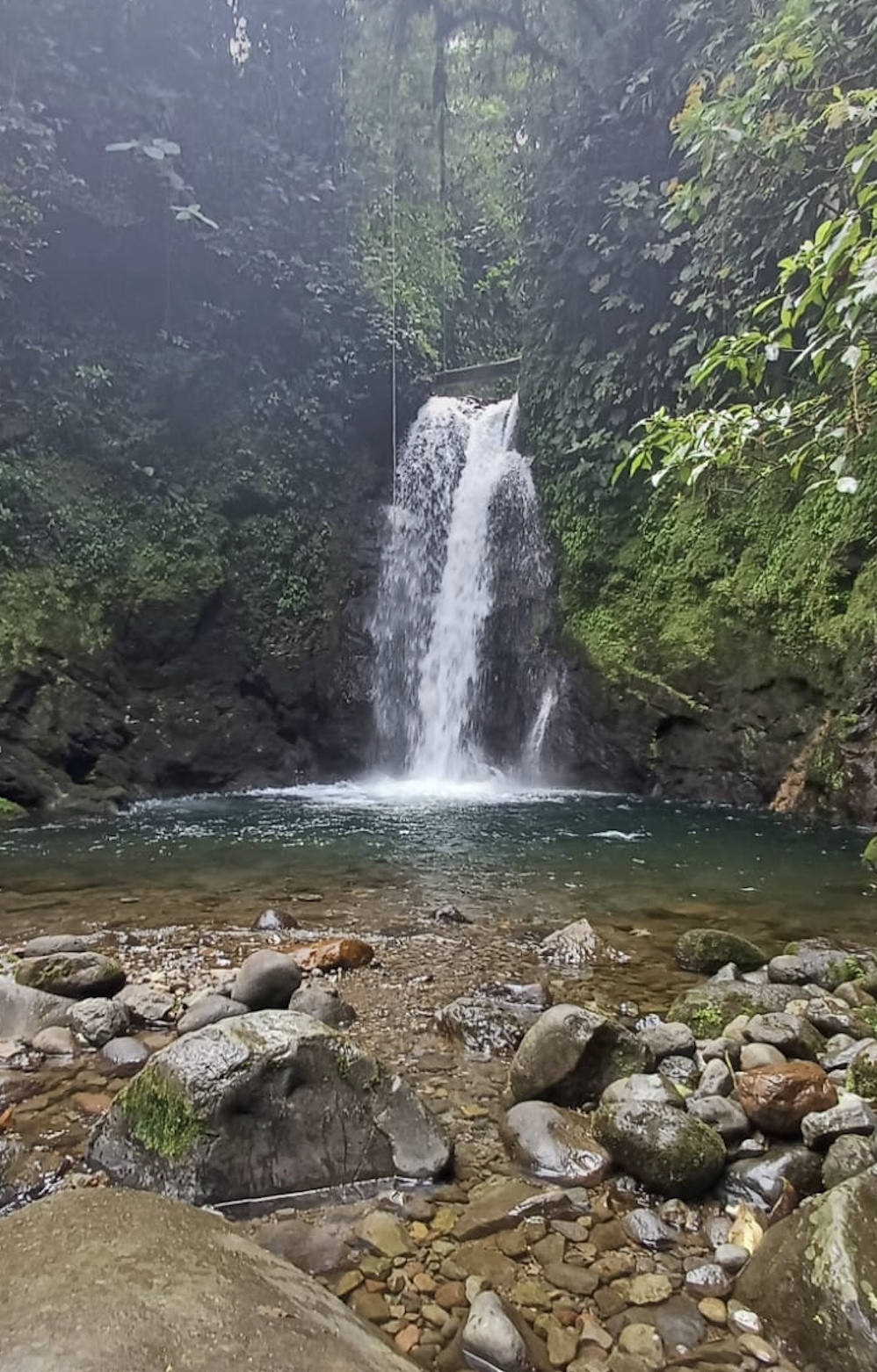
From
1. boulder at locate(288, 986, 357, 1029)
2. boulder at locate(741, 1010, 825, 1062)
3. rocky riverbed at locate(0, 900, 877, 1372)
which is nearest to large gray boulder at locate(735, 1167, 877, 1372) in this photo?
rocky riverbed at locate(0, 900, 877, 1372)

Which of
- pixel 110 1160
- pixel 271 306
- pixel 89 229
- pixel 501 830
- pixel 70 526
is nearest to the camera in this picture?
pixel 110 1160

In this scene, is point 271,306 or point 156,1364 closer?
point 156,1364

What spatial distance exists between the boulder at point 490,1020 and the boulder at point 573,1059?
41 cm

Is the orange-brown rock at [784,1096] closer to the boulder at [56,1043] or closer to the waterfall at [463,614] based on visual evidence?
the boulder at [56,1043]

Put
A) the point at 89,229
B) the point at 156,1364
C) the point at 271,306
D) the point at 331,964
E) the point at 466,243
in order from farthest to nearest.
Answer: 1. the point at 466,243
2. the point at 271,306
3. the point at 89,229
4. the point at 331,964
5. the point at 156,1364

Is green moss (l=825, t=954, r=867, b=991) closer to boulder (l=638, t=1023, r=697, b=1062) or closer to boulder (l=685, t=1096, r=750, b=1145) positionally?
boulder (l=638, t=1023, r=697, b=1062)

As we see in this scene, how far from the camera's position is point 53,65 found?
46.8ft

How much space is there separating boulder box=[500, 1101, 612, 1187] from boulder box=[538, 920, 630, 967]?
5.72 feet

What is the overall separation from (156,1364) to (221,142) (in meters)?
18.6

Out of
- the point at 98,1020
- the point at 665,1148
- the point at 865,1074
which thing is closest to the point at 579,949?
the point at 865,1074

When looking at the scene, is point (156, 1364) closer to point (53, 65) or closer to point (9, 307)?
point (9, 307)

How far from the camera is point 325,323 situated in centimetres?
1606

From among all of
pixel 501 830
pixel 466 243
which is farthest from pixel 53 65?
pixel 501 830

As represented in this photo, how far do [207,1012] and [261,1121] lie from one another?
1164 millimetres
